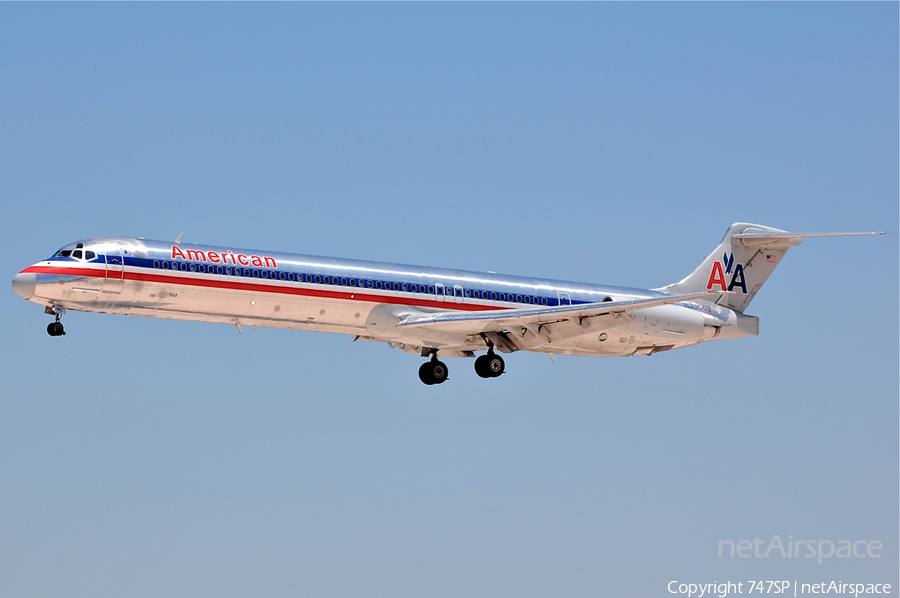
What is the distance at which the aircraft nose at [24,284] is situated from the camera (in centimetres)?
3912

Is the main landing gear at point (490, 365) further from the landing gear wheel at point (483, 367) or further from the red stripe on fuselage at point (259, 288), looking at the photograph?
the red stripe on fuselage at point (259, 288)

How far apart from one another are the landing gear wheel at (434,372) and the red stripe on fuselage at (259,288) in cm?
306

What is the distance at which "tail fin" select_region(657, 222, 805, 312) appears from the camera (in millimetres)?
52094

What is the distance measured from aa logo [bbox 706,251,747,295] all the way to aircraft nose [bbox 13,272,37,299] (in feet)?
83.8

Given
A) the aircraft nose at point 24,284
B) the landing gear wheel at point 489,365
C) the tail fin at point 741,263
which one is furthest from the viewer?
the tail fin at point 741,263

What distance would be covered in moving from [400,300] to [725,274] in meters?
15.0

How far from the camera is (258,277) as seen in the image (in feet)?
135

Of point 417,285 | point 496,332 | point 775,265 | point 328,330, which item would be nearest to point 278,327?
point 328,330

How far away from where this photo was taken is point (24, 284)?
128ft

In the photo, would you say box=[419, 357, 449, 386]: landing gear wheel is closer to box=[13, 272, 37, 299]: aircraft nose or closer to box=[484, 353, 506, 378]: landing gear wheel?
box=[484, 353, 506, 378]: landing gear wheel

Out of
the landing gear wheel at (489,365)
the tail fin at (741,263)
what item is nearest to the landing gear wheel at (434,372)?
the landing gear wheel at (489,365)

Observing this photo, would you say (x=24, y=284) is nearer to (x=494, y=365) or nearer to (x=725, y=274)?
(x=494, y=365)

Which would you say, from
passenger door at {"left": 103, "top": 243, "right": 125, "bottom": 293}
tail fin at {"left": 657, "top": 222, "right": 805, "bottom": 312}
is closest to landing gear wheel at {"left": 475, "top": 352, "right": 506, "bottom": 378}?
tail fin at {"left": 657, "top": 222, "right": 805, "bottom": 312}

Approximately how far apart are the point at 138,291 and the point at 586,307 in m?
14.2
